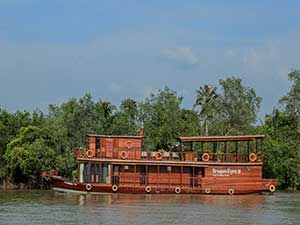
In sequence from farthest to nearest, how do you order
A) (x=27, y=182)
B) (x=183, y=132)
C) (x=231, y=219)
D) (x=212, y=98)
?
(x=212, y=98) < (x=183, y=132) < (x=27, y=182) < (x=231, y=219)

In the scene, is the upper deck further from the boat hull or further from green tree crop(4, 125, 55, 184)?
green tree crop(4, 125, 55, 184)

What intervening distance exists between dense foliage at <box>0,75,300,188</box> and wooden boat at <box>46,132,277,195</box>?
24.3ft

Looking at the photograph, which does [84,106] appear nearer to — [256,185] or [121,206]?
[256,185]

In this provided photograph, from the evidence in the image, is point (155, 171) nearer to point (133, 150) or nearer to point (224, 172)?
point (133, 150)

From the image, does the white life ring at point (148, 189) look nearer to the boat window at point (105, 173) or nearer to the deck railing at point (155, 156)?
the deck railing at point (155, 156)

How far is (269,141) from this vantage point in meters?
49.7

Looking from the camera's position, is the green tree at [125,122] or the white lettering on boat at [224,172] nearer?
the white lettering on boat at [224,172]

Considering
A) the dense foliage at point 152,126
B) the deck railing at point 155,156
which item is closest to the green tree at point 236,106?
the dense foliage at point 152,126

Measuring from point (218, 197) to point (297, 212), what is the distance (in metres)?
8.63

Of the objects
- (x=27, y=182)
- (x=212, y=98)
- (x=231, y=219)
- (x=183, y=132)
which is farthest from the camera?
(x=212, y=98)

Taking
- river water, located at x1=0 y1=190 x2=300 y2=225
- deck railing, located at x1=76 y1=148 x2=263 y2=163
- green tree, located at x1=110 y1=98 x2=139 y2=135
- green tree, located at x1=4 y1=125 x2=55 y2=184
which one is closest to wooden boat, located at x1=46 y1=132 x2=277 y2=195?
deck railing, located at x1=76 y1=148 x2=263 y2=163

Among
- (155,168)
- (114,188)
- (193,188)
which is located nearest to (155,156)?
(155,168)

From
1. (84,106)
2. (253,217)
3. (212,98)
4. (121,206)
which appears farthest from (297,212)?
(212,98)

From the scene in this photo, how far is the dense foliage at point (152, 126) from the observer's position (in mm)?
46250
